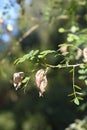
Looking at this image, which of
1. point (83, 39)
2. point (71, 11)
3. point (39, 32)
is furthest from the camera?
point (39, 32)

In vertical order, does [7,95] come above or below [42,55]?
above

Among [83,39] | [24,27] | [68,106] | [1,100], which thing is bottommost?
[83,39]

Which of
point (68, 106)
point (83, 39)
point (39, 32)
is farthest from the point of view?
point (39, 32)

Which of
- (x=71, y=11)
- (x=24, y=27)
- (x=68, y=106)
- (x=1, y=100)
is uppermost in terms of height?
(x=1, y=100)

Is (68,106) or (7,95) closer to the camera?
(68,106)

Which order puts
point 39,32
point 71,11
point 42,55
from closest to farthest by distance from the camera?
point 42,55 < point 71,11 < point 39,32

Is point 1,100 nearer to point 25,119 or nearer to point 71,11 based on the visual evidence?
point 25,119

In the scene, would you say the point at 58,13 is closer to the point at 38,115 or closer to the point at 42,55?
the point at 42,55

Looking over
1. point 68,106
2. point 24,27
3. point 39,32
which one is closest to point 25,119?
point 68,106

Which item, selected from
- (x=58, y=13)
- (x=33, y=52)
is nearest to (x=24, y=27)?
(x=58, y=13)
